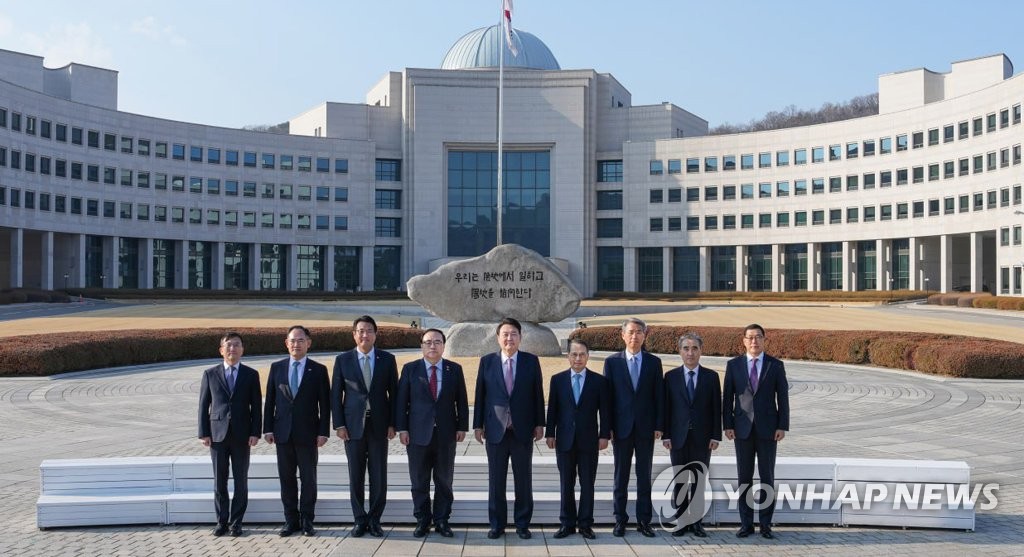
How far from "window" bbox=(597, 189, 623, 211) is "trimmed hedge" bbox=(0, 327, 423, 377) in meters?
51.3

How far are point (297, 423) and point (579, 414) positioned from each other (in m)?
2.94

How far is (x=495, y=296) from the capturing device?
77.0 ft

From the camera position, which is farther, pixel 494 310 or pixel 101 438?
pixel 494 310

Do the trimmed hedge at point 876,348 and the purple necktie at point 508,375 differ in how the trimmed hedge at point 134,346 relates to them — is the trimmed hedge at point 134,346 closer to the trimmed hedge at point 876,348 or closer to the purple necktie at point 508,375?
the trimmed hedge at point 876,348

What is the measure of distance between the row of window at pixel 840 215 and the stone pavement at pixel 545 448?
44.7m

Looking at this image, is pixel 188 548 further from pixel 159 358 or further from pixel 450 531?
pixel 159 358

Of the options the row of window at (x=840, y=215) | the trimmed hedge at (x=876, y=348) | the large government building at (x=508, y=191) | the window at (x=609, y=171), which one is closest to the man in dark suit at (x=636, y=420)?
the trimmed hedge at (x=876, y=348)

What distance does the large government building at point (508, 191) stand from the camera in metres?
68.8

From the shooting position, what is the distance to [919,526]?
875 centimetres

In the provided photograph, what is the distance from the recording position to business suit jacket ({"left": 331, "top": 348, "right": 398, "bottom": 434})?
8656 millimetres

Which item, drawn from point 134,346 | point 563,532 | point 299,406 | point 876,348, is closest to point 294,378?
point 299,406

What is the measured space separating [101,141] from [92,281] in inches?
463

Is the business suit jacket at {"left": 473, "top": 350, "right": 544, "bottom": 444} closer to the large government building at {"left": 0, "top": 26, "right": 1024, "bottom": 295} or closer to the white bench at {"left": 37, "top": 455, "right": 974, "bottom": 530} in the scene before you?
the white bench at {"left": 37, "top": 455, "right": 974, "bottom": 530}

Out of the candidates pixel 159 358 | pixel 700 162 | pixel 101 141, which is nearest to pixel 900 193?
pixel 700 162
